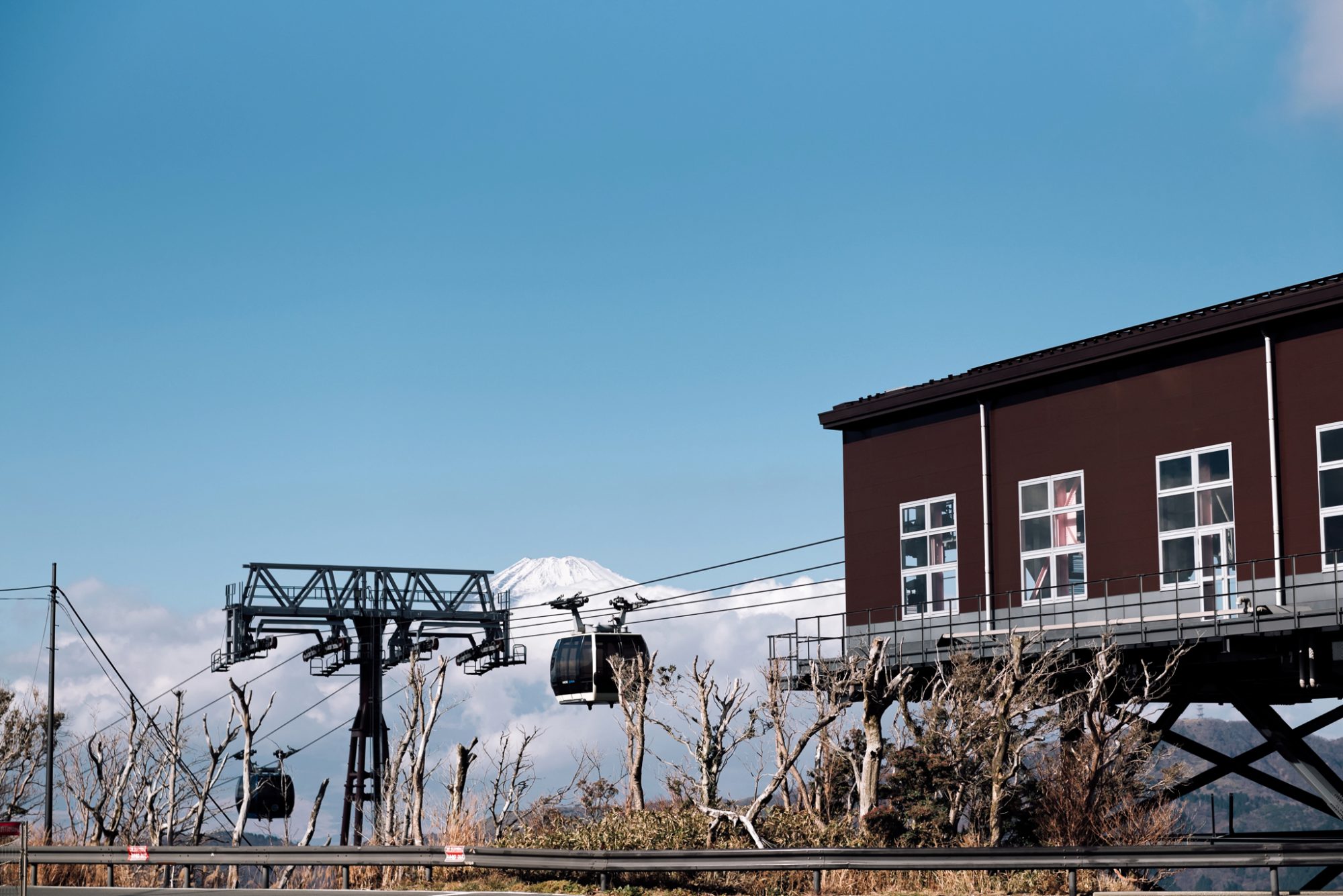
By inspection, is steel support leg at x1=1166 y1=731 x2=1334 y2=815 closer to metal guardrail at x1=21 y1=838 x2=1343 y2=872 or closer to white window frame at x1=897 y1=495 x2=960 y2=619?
white window frame at x1=897 y1=495 x2=960 y2=619

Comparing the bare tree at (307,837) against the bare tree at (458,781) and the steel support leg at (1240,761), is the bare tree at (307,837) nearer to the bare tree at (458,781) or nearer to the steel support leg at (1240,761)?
the bare tree at (458,781)

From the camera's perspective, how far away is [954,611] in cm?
3466

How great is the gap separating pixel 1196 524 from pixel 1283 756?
187 inches

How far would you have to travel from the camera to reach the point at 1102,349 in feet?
106

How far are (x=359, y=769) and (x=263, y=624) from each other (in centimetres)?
880

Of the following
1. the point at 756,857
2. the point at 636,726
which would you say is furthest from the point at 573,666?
the point at 756,857

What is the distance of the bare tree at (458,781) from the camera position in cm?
2758

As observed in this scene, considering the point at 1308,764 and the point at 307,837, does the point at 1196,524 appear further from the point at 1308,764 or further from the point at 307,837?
the point at 307,837

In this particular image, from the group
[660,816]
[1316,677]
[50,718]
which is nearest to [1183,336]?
[1316,677]

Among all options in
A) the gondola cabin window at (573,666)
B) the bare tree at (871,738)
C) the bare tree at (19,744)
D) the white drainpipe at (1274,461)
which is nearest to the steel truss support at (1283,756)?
the white drainpipe at (1274,461)

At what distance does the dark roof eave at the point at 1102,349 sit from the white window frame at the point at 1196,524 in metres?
2.32

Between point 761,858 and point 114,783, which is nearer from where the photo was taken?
point 761,858

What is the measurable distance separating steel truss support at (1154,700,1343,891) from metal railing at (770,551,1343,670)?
3.00 meters

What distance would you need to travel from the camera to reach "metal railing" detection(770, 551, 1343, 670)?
2834 cm
